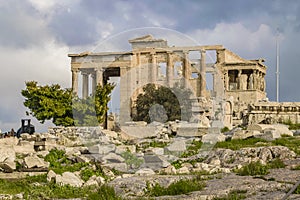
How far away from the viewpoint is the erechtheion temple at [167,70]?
2827 inches

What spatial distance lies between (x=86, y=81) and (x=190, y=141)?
4850 cm

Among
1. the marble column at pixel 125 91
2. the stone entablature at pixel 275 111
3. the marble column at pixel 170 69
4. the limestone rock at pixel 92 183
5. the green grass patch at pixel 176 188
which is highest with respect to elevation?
the marble column at pixel 170 69

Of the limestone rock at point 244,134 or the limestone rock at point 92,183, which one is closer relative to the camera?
the limestone rock at point 92,183

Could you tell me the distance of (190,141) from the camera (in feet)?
89.5

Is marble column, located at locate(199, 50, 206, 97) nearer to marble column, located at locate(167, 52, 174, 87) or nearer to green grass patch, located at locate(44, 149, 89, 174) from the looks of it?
marble column, located at locate(167, 52, 174, 87)

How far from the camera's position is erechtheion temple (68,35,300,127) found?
236 feet

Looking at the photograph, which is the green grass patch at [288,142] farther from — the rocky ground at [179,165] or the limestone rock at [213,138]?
the limestone rock at [213,138]

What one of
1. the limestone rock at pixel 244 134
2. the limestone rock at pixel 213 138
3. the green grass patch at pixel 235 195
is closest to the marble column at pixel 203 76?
the limestone rock at pixel 213 138

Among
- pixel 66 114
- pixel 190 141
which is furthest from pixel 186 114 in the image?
pixel 190 141

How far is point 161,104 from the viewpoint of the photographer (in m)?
59.2

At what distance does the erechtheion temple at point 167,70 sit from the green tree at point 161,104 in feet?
18.3

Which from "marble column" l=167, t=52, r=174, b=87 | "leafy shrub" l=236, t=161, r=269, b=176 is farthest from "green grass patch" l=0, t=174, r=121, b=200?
"marble column" l=167, t=52, r=174, b=87

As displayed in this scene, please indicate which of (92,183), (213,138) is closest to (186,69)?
(213,138)

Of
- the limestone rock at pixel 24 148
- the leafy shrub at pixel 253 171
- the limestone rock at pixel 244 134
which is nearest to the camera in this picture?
the leafy shrub at pixel 253 171
